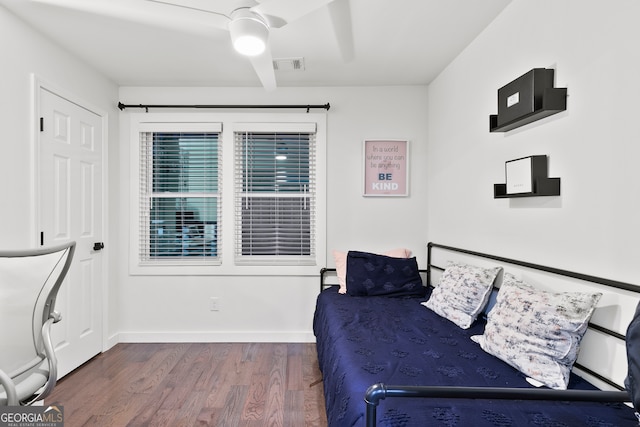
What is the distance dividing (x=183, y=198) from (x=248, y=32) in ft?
7.12

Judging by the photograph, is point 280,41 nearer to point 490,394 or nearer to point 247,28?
point 247,28

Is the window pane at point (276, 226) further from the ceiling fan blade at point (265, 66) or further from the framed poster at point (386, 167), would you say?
the ceiling fan blade at point (265, 66)

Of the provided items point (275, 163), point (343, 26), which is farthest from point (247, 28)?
point (275, 163)

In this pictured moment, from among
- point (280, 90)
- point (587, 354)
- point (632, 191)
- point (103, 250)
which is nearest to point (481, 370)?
point (587, 354)

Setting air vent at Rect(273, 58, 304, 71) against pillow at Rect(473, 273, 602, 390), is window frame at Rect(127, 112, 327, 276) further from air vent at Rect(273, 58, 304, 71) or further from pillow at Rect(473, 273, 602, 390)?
pillow at Rect(473, 273, 602, 390)

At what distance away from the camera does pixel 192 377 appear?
2688 millimetres

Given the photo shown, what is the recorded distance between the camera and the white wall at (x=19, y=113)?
2.15m

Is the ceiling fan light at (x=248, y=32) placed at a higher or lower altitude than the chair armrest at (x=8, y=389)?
higher

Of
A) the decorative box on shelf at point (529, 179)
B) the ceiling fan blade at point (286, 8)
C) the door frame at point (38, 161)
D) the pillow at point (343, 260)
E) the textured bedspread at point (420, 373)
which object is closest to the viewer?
the textured bedspread at point (420, 373)

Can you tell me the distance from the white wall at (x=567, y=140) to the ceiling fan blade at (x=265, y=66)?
58.1 inches

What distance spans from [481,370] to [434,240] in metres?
1.88

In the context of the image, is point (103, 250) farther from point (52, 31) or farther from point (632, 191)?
point (632, 191)

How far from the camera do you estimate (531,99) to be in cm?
171

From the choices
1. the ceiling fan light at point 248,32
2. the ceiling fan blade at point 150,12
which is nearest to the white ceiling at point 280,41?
the ceiling fan blade at point 150,12
